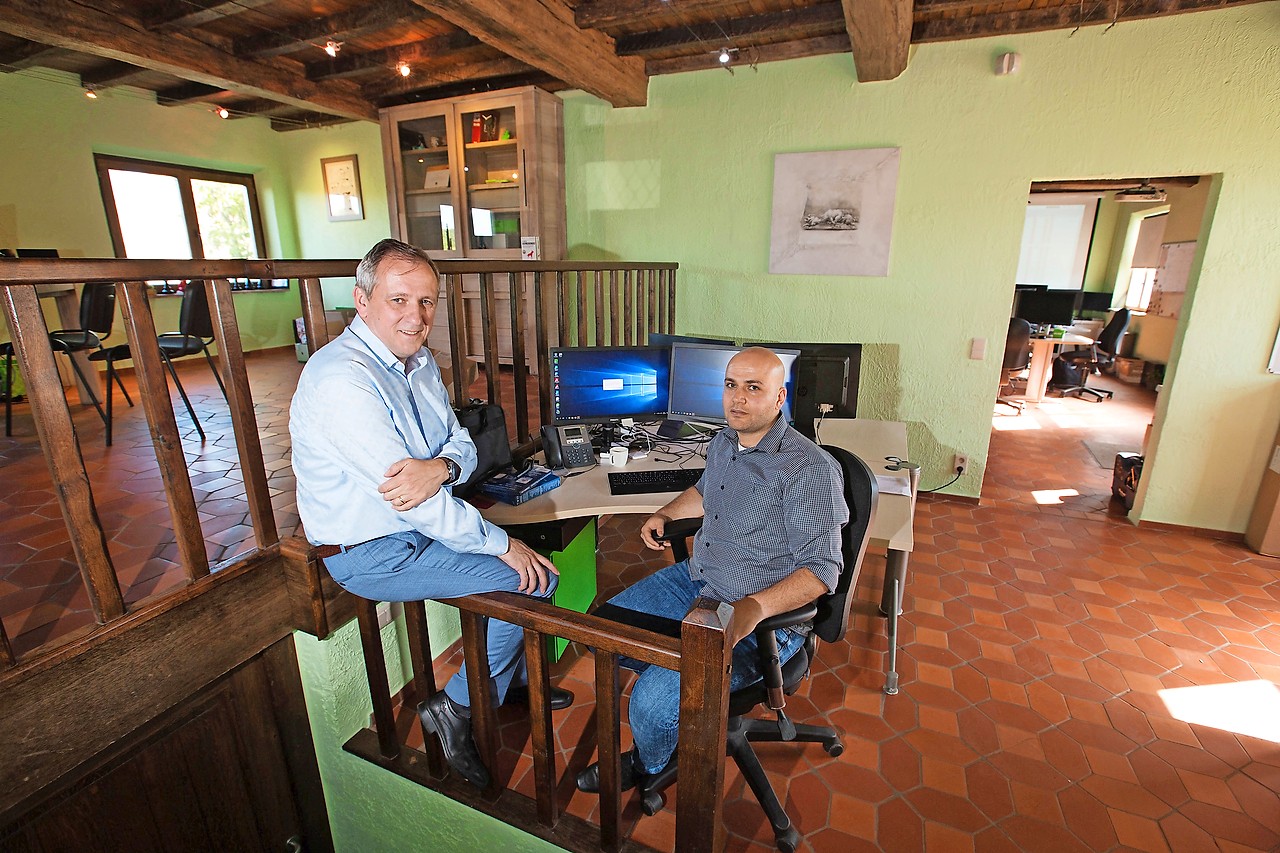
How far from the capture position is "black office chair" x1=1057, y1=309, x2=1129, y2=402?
22.4 feet

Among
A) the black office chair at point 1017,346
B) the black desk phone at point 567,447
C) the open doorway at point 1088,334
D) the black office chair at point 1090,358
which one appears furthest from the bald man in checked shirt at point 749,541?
the black office chair at point 1090,358

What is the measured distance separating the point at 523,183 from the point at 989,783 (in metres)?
4.33

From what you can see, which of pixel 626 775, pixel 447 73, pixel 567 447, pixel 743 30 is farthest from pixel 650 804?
pixel 447 73

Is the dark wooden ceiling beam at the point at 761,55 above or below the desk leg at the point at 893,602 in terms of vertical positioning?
above

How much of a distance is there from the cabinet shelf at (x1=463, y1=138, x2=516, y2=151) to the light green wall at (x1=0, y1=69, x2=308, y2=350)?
140 inches

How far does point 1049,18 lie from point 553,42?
2600 millimetres

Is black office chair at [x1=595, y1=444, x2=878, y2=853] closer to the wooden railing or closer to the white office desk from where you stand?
the wooden railing

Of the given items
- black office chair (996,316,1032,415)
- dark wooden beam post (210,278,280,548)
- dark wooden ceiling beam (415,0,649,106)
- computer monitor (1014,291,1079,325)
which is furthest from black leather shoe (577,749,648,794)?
computer monitor (1014,291,1079,325)

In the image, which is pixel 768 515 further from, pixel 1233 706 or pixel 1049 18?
pixel 1049 18

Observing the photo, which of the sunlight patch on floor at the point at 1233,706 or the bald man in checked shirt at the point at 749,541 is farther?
the sunlight patch on floor at the point at 1233,706

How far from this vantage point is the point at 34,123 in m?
4.94

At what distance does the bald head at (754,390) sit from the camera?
177 centimetres

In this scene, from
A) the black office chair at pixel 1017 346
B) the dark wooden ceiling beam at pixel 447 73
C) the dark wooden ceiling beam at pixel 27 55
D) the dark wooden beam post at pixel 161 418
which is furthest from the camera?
the black office chair at pixel 1017 346

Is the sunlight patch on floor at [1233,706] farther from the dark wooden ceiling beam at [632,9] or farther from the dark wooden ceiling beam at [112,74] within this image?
the dark wooden ceiling beam at [112,74]
